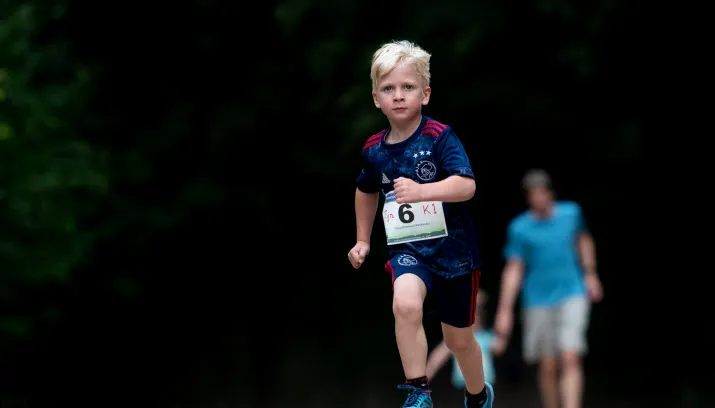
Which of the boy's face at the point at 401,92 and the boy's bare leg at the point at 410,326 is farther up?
the boy's face at the point at 401,92

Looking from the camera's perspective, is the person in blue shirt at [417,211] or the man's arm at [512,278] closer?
the person in blue shirt at [417,211]

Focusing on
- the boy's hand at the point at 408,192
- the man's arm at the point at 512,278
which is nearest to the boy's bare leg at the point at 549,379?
the man's arm at the point at 512,278

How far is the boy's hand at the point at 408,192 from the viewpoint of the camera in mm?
4906

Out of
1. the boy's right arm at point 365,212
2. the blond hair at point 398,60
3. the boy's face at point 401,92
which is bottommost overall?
the boy's right arm at point 365,212

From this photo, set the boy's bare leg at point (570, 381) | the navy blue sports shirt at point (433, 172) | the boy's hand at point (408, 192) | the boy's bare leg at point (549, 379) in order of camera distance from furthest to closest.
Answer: the boy's bare leg at point (549, 379)
the boy's bare leg at point (570, 381)
the navy blue sports shirt at point (433, 172)
the boy's hand at point (408, 192)

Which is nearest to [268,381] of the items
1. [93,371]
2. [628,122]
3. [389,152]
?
[93,371]

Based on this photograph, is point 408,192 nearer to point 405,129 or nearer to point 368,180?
point 405,129

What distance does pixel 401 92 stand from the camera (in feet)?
16.8

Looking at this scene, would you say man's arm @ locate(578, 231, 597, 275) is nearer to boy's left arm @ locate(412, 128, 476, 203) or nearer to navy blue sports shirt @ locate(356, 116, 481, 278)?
navy blue sports shirt @ locate(356, 116, 481, 278)

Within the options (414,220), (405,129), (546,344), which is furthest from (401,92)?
(546,344)

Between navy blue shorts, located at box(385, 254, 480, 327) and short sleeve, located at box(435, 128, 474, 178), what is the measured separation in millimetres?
454

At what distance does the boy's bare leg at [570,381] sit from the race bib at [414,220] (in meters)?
4.67

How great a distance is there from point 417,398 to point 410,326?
1.03 ft

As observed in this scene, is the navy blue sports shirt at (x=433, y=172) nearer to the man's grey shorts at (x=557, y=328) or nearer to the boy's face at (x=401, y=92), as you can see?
the boy's face at (x=401, y=92)
